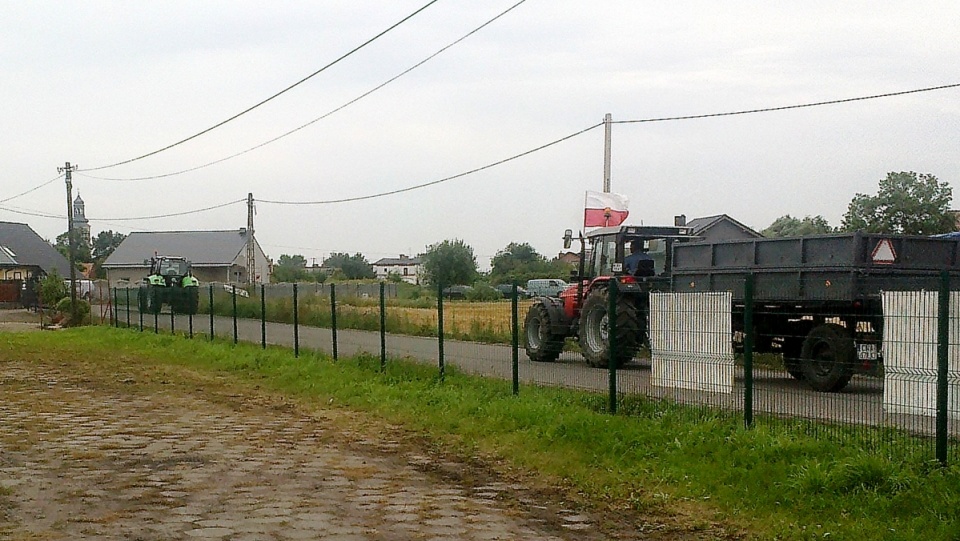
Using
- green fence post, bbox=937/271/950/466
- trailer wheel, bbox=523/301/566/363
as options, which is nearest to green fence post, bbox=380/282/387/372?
trailer wheel, bbox=523/301/566/363

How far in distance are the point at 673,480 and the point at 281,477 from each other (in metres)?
3.66

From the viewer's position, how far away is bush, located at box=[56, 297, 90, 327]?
42812 millimetres

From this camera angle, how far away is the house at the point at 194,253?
266 feet

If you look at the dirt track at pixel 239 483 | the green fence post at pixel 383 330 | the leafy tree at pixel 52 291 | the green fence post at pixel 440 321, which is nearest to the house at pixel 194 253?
the leafy tree at pixel 52 291

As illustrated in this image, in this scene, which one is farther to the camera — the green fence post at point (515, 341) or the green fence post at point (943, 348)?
the green fence post at point (515, 341)

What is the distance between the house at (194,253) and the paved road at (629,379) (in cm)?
5930

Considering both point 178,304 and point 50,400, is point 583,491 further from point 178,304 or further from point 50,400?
point 178,304

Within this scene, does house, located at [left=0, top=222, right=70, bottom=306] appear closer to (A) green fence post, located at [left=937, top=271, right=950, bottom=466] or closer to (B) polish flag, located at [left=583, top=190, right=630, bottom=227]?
(B) polish flag, located at [left=583, top=190, right=630, bottom=227]

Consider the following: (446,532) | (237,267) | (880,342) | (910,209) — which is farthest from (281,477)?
(237,267)

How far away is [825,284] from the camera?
43.3ft

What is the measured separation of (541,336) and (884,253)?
702 centimetres

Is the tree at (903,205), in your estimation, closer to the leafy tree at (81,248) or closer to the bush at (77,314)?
the bush at (77,314)

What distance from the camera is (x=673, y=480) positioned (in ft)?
29.4

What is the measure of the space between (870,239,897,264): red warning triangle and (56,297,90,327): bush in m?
36.8
